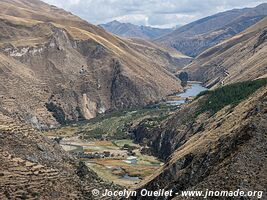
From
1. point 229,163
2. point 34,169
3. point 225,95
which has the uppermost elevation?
point 229,163

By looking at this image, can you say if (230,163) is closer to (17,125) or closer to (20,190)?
(20,190)

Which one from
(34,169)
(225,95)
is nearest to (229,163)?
(34,169)

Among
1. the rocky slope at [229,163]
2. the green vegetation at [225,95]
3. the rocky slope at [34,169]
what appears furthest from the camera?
the green vegetation at [225,95]

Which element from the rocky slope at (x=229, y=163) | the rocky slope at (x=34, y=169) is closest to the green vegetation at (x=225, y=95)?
the rocky slope at (x=229, y=163)

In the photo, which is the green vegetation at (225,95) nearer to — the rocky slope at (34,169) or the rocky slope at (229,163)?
the rocky slope at (229,163)

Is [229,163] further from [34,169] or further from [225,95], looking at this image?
[225,95]

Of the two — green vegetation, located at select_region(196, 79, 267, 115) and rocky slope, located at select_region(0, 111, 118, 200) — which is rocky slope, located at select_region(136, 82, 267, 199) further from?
green vegetation, located at select_region(196, 79, 267, 115)

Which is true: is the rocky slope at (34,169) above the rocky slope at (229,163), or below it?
below

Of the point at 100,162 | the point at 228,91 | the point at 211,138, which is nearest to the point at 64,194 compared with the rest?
the point at 211,138
